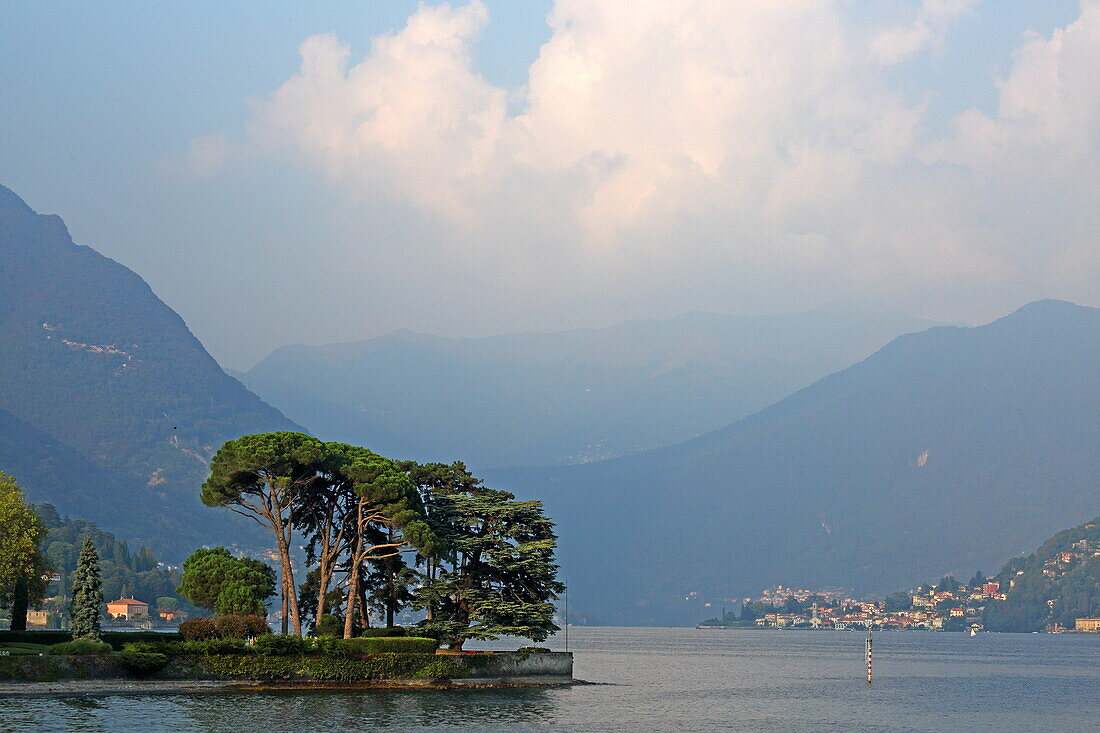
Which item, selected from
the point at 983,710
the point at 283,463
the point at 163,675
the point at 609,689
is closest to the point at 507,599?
the point at 609,689

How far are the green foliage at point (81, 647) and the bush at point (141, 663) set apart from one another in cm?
144

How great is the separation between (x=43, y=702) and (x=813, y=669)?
104691 mm

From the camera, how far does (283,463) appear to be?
3829 inches

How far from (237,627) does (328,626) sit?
1007 centimetres

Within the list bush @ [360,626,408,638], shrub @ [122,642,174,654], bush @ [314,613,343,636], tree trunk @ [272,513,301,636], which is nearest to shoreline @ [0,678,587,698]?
shrub @ [122,642,174,654]

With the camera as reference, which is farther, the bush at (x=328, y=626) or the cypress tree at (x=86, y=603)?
the bush at (x=328, y=626)

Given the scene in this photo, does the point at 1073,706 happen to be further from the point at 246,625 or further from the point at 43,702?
the point at 43,702

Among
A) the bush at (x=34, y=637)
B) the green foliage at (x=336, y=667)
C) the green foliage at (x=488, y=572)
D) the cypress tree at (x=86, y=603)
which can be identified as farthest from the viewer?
the green foliage at (x=488, y=572)

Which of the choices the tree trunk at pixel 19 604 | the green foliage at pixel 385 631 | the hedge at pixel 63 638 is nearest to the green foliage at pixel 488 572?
the green foliage at pixel 385 631

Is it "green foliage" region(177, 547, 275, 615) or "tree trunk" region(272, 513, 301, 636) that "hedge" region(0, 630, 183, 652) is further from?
"tree trunk" region(272, 513, 301, 636)

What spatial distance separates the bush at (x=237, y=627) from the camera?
93250 mm

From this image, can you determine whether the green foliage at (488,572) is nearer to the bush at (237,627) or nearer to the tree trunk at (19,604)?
the bush at (237,627)

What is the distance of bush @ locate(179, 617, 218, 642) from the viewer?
92312 millimetres

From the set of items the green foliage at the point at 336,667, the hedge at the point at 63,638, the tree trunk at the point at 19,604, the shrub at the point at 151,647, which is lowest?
the green foliage at the point at 336,667
